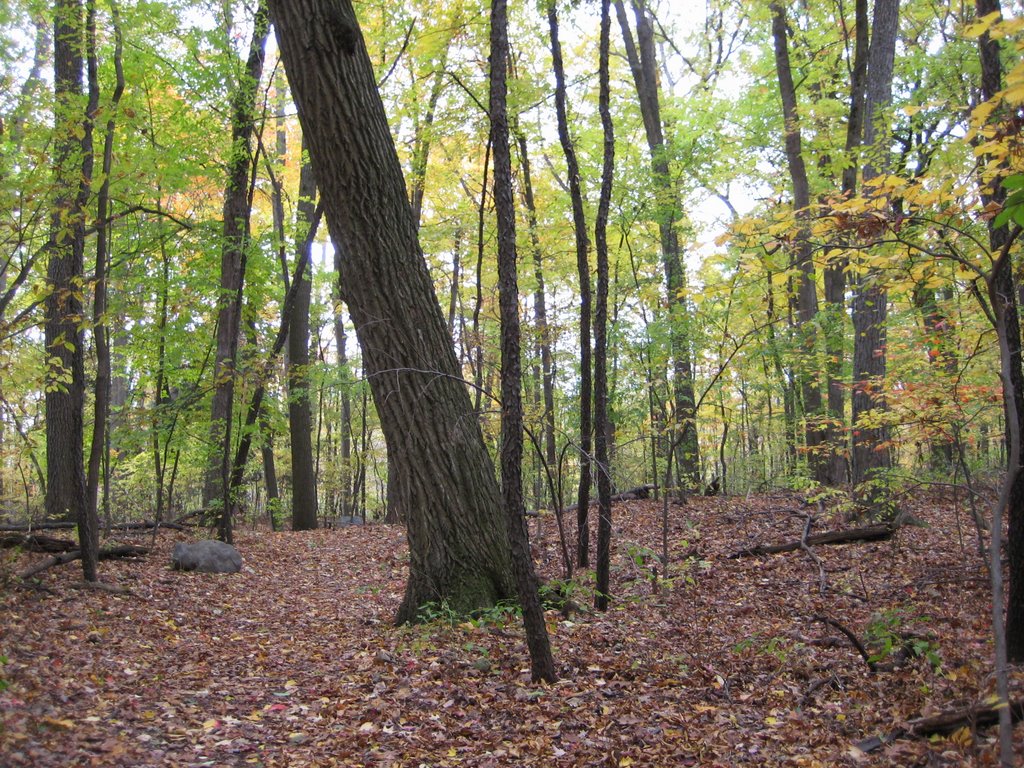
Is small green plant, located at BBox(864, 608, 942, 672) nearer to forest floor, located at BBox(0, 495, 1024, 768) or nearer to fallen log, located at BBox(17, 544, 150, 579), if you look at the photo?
forest floor, located at BBox(0, 495, 1024, 768)

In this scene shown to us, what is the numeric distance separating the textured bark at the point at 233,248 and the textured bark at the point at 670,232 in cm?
576

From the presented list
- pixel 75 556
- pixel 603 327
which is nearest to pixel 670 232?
pixel 603 327

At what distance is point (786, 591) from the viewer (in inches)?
262

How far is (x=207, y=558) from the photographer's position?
28.0 feet

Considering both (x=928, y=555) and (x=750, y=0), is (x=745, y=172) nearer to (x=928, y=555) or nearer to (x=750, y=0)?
(x=750, y=0)

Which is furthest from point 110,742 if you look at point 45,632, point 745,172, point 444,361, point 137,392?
point 745,172

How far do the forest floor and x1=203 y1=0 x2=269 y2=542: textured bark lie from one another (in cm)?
272

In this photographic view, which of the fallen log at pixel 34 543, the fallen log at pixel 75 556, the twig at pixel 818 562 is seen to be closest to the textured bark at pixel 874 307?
the twig at pixel 818 562

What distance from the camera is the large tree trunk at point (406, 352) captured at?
224 inches

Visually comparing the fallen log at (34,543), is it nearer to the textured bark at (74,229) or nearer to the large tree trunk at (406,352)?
the textured bark at (74,229)

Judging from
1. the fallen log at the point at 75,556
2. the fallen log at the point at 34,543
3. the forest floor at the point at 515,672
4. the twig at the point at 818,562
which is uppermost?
the fallen log at the point at 34,543

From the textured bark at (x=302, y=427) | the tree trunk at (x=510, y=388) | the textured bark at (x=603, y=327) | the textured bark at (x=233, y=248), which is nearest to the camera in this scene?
the tree trunk at (x=510, y=388)

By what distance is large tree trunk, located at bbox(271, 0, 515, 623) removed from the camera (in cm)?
569

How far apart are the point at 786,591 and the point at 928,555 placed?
181 cm
